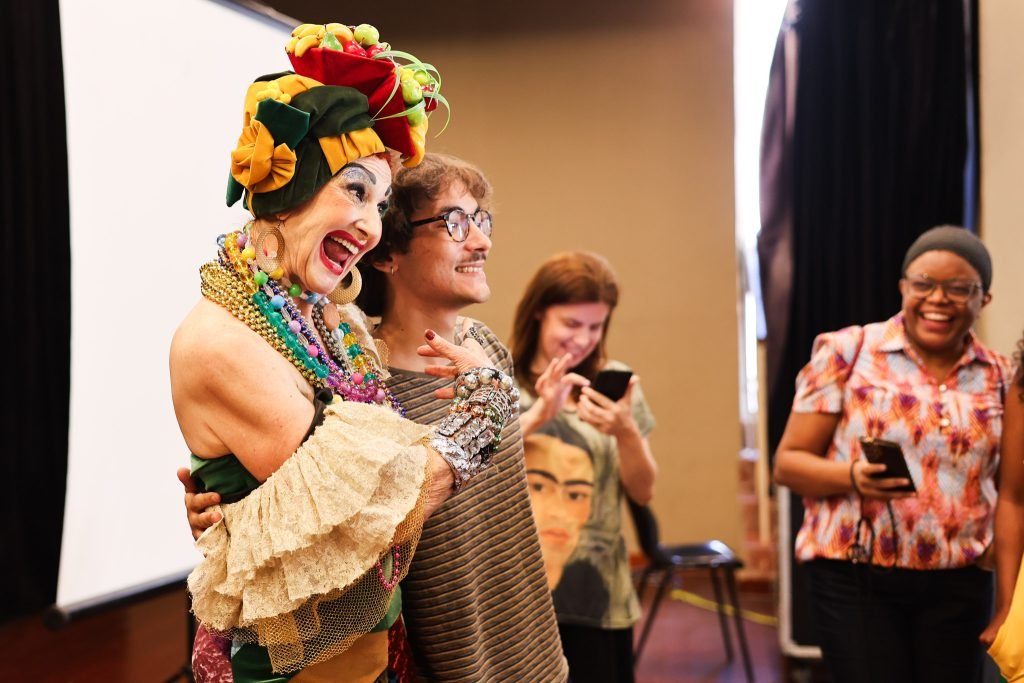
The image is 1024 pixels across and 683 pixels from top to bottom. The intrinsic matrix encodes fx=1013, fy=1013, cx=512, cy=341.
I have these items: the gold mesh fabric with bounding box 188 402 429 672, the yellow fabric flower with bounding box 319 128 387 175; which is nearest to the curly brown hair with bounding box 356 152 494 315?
the yellow fabric flower with bounding box 319 128 387 175

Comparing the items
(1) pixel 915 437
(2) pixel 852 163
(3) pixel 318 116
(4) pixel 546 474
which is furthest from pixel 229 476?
(2) pixel 852 163

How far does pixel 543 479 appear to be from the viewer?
8.71 feet

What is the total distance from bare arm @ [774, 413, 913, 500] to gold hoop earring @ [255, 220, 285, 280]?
4.97 ft

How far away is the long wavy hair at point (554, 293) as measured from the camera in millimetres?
2709

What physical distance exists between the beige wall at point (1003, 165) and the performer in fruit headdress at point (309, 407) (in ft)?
7.19

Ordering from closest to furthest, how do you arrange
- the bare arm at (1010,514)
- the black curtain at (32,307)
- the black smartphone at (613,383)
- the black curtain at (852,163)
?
the bare arm at (1010,514)
the black smartphone at (613,383)
the black curtain at (852,163)
the black curtain at (32,307)

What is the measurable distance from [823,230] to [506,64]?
7.86ft

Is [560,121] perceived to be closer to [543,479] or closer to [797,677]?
[797,677]

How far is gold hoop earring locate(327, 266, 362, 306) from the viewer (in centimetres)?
157

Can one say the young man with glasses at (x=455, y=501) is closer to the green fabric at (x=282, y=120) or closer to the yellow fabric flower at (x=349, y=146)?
the yellow fabric flower at (x=349, y=146)

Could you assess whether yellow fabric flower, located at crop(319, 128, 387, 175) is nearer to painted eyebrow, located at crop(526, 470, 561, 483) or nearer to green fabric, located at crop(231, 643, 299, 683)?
green fabric, located at crop(231, 643, 299, 683)

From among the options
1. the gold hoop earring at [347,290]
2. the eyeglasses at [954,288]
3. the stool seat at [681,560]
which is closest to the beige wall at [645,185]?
the stool seat at [681,560]

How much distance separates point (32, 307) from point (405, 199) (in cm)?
340

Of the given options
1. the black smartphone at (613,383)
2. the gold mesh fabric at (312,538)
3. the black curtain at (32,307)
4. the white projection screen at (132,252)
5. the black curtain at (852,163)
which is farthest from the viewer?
the black curtain at (32,307)
